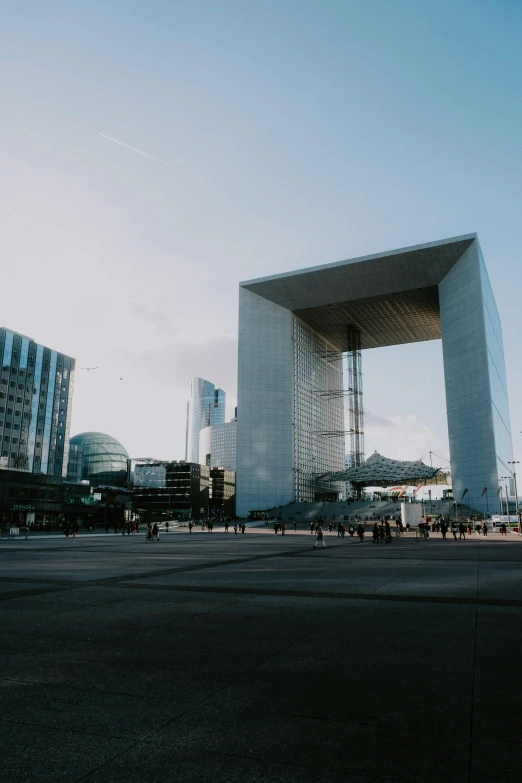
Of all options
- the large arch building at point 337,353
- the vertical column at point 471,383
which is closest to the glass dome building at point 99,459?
the large arch building at point 337,353

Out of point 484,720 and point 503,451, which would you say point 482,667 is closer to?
point 484,720

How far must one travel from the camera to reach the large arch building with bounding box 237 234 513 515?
9850 cm

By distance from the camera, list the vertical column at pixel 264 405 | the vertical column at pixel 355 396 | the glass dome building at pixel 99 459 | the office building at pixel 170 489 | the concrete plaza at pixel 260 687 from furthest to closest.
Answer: the glass dome building at pixel 99 459, the office building at pixel 170 489, the vertical column at pixel 355 396, the vertical column at pixel 264 405, the concrete plaza at pixel 260 687

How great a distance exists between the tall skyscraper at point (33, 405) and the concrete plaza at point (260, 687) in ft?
321

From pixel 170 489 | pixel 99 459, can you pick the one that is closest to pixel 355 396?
pixel 170 489

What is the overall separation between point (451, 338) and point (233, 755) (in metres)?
108

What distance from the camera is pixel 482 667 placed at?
289 inches

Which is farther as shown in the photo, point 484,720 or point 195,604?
point 195,604

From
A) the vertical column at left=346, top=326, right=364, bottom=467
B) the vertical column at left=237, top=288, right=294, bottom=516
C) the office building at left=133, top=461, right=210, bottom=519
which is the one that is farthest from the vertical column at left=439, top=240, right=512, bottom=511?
the office building at left=133, top=461, right=210, bottom=519

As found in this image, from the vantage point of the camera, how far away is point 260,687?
255 inches

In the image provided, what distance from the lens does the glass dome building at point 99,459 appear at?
16288cm

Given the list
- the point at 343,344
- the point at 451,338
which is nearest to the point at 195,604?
the point at 451,338

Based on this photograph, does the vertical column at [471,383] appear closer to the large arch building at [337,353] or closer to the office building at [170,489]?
the large arch building at [337,353]

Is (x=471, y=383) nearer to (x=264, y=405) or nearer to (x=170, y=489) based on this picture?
(x=264, y=405)
